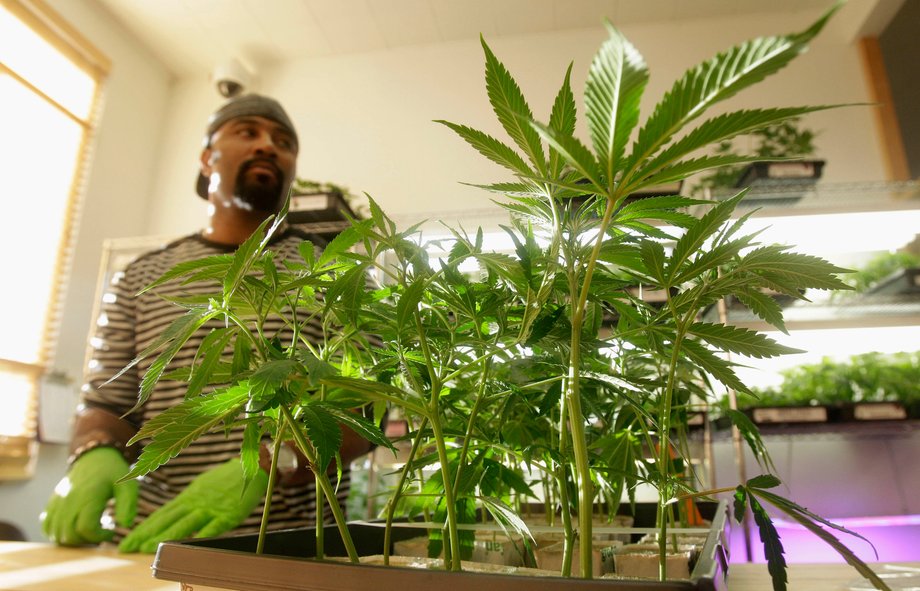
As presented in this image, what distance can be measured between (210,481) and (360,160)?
2563mm

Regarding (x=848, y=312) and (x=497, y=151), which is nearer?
(x=497, y=151)

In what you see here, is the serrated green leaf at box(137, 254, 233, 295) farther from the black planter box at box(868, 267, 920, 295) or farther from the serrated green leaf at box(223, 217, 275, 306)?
the black planter box at box(868, 267, 920, 295)

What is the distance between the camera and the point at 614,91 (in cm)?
20

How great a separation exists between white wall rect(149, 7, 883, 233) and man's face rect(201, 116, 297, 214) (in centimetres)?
132

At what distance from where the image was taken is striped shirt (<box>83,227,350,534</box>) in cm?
121

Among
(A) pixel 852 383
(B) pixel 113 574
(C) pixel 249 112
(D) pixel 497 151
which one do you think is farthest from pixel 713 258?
(A) pixel 852 383

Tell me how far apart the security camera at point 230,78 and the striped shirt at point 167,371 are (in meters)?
1.91

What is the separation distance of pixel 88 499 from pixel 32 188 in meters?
2.11

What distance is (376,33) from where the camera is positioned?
10.3ft

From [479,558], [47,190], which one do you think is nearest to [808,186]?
[479,558]

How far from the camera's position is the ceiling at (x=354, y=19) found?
2.95 metres

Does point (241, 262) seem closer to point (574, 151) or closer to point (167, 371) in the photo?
point (574, 151)

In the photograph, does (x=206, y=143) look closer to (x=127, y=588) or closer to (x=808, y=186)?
(x=127, y=588)

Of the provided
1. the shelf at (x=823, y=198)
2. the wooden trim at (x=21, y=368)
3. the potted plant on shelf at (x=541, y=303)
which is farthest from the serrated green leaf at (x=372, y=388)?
the wooden trim at (x=21, y=368)
